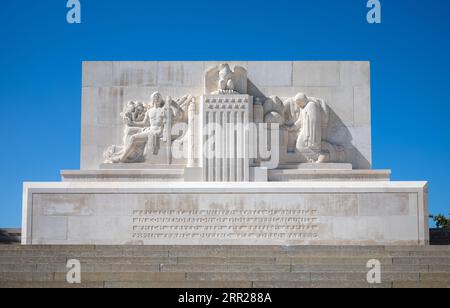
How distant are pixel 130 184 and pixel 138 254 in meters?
4.27

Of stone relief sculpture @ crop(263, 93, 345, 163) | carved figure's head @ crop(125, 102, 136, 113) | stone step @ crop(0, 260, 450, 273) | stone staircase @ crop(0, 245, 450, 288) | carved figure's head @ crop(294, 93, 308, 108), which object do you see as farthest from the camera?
carved figure's head @ crop(125, 102, 136, 113)

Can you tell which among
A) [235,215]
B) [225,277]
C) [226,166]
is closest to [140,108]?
[226,166]

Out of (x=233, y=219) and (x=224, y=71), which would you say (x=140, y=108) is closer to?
(x=224, y=71)

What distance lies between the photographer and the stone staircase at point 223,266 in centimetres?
1223

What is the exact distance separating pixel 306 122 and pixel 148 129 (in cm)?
451

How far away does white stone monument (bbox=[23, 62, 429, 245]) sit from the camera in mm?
A: 18047

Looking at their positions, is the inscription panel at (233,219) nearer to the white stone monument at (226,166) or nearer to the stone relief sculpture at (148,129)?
the white stone monument at (226,166)

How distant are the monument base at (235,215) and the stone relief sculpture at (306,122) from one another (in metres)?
1.72

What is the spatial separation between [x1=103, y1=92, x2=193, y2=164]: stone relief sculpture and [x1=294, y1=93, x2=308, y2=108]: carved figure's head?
9.99ft

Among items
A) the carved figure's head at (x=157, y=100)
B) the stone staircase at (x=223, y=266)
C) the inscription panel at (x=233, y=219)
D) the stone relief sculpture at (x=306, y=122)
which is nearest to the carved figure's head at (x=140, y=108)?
the carved figure's head at (x=157, y=100)

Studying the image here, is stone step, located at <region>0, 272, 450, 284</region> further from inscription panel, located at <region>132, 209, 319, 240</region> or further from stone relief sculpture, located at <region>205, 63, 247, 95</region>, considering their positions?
stone relief sculpture, located at <region>205, 63, 247, 95</region>

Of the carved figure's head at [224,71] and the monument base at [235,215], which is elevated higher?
the carved figure's head at [224,71]

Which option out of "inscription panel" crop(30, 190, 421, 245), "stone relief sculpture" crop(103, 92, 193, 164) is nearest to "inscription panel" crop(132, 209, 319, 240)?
"inscription panel" crop(30, 190, 421, 245)

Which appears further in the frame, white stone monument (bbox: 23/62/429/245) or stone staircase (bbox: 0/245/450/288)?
white stone monument (bbox: 23/62/429/245)
